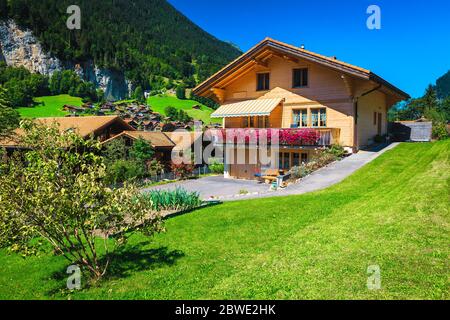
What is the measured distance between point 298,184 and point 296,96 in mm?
10002

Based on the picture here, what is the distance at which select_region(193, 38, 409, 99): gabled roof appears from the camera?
70.8 ft

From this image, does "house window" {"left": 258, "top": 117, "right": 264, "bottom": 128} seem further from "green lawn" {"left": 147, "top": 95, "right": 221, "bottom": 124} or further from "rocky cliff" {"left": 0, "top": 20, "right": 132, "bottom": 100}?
"rocky cliff" {"left": 0, "top": 20, "right": 132, "bottom": 100}

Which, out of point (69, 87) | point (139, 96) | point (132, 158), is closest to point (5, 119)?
point (132, 158)

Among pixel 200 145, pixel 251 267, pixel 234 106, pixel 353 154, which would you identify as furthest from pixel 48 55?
pixel 251 267

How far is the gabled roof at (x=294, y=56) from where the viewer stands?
21.6 metres

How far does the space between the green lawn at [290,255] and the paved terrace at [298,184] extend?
2.91m

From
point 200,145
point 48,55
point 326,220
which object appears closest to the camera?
point 326,220

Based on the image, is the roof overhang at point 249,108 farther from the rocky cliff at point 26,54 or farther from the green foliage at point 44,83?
the rocky cliff at point 26,54

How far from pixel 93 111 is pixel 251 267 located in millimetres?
A: 102975

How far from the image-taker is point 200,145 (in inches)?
1951

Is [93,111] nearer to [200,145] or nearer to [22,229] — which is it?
[200,145]

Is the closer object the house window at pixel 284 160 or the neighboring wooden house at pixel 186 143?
the house window at pixel 284 160

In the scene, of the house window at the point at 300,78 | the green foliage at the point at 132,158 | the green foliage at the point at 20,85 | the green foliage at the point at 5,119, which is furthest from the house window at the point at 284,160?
the green foliage at the point at 20,85

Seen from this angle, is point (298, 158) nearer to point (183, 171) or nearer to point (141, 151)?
point (183, 171)
